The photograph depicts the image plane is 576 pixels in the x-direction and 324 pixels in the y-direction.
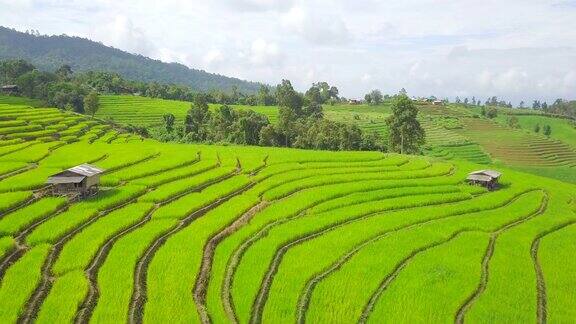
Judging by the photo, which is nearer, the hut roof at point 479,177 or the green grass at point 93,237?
the green grass at point 93,237

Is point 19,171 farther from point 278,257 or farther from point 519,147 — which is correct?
point 519,147

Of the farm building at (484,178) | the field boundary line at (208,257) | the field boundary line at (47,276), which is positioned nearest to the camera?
the field boundary line at (47,276)

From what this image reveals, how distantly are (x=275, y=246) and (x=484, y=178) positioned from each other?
794 inches

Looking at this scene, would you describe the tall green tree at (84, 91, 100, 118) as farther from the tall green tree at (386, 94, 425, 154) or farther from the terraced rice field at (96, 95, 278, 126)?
the tall green tree at (386, 94, 425, 154)

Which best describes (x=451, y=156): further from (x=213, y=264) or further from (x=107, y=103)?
(x=107, y=103)


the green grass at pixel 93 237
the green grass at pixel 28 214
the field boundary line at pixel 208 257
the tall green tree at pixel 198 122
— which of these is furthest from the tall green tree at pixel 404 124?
the green grass at pixel 28 214

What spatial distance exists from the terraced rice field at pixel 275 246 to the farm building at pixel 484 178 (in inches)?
41.1

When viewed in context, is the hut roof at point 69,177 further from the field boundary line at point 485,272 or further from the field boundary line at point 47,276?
the field boundary line at point 485,272

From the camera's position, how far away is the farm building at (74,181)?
2888 centimetres

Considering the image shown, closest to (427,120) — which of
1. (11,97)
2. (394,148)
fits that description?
(394,148)

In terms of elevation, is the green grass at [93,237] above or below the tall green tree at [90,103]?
below

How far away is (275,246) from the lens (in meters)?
24.5

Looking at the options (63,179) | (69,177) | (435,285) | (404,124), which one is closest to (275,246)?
(435,285)

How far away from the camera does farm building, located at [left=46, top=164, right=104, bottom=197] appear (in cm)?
2888
